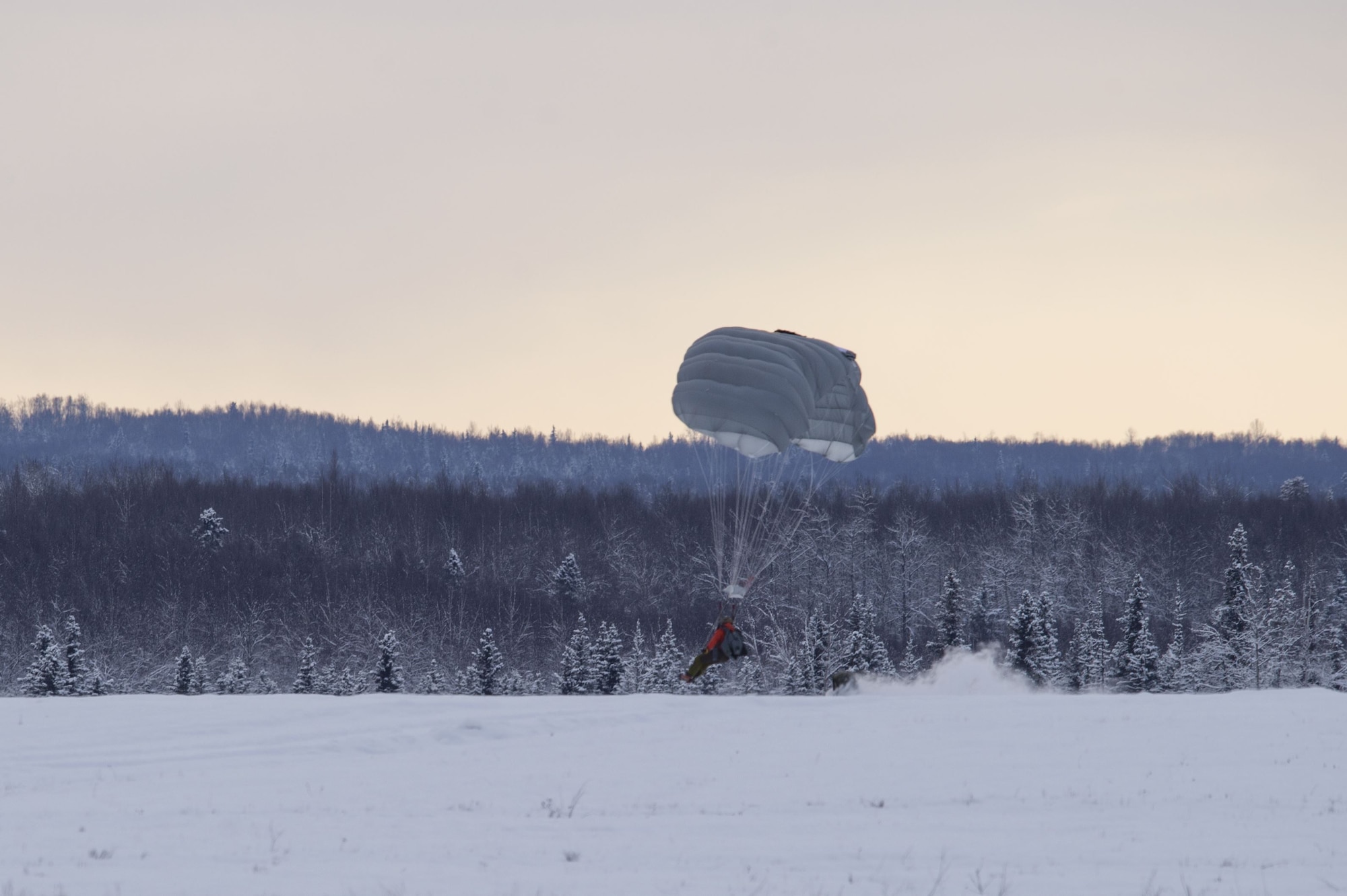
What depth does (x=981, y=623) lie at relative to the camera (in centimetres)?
7456

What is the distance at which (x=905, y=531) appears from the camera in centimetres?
9700

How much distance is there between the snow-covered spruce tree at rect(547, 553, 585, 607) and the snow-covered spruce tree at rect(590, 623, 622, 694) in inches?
1486

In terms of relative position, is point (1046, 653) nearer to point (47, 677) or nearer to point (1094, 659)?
point (1094, 659)

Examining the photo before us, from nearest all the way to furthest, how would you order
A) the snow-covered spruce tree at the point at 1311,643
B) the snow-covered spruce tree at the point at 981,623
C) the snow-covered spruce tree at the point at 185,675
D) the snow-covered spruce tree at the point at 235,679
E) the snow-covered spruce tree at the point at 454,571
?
the snow-covered spruce tree at the point at 185,675 → the snow-covered spruce tree at the point at 235,679 → the snow-covered spruce tree at the point at 1311,643 → the snow-covered spruce tree at the point at 981,623 → the snow-covered spruce tree at the point at 454,571

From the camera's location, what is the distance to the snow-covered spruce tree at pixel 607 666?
4638 cm

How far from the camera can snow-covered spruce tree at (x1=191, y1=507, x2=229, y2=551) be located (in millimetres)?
92188

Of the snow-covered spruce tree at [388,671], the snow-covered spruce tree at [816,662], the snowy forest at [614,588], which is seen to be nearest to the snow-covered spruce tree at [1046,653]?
the snowy forest at [614,588]

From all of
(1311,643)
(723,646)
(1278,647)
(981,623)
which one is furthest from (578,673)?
(981,623)

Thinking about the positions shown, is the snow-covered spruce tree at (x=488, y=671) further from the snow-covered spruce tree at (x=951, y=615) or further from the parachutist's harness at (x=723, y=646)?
the parachutist's harness at (x=723, y=646)

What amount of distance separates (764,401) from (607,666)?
28791 millimetres

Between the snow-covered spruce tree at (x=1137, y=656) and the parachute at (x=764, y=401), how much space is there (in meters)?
32.8

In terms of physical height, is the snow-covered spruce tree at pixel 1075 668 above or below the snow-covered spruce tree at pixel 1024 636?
below

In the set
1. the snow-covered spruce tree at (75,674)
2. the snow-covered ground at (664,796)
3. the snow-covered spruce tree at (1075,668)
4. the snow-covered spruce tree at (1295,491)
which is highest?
the snow-covered spruce tree at (1295,491)

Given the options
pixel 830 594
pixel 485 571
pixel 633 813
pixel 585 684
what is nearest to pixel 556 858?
pixel 633 813
